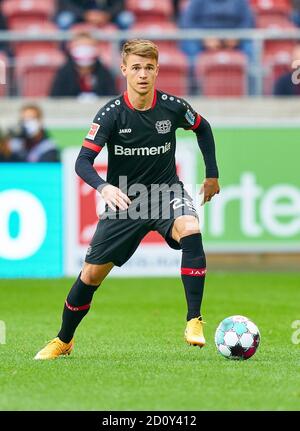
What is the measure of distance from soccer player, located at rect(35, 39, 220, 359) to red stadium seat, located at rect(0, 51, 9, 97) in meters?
7.44

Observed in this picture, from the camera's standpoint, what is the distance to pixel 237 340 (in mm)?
8008

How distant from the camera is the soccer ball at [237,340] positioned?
8.01 meters

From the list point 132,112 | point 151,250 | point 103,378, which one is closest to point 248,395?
point 103,378

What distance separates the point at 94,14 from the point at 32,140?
314cm

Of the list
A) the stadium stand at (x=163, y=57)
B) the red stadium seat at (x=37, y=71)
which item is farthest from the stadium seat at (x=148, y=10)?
the red stadium seat at (x=37, y=71)

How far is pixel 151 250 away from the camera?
48.6ft

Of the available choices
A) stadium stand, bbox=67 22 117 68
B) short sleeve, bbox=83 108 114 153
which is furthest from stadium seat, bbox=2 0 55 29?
short sleeve, bbox=83 108 114 153

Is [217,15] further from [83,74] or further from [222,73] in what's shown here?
[83,74]

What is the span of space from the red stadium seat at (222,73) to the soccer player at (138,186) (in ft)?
24.9

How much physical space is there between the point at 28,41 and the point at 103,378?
9.82 meters

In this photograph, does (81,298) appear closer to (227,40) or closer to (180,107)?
(180,107)
